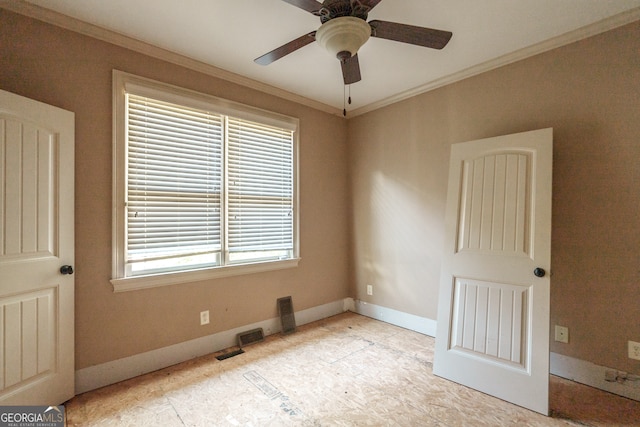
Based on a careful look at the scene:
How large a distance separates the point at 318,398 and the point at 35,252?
7.05 feet

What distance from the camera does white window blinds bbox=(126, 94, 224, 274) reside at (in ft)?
7.57

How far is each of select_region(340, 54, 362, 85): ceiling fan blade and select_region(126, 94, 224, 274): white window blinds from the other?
4.62 feet

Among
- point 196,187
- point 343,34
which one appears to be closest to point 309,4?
point 343,34

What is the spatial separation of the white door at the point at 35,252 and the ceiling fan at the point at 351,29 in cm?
179

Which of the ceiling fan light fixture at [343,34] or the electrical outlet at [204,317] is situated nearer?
the ceiling fan light fixture at [343,34]

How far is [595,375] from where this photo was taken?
2.12 m

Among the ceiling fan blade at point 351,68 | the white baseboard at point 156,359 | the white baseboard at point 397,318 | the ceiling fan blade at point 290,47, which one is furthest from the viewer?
the white baseboard at point 397,318

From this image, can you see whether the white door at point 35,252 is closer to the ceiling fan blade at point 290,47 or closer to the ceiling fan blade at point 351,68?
the ceiling fan blade at point 290,47

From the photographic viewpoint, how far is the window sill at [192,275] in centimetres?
224

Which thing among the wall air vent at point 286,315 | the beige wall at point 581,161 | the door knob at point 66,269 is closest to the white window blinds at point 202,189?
the door knob at point 66,269

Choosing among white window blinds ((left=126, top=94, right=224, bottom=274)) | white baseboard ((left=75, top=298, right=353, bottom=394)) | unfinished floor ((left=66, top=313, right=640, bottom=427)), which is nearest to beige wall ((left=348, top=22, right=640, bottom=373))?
unfinished floor ((left=66, top=313, right=640, bottom=427))

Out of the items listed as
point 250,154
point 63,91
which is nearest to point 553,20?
point 250,154

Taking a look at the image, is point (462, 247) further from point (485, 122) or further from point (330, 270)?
point (330, 270)

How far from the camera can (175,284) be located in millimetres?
2502
